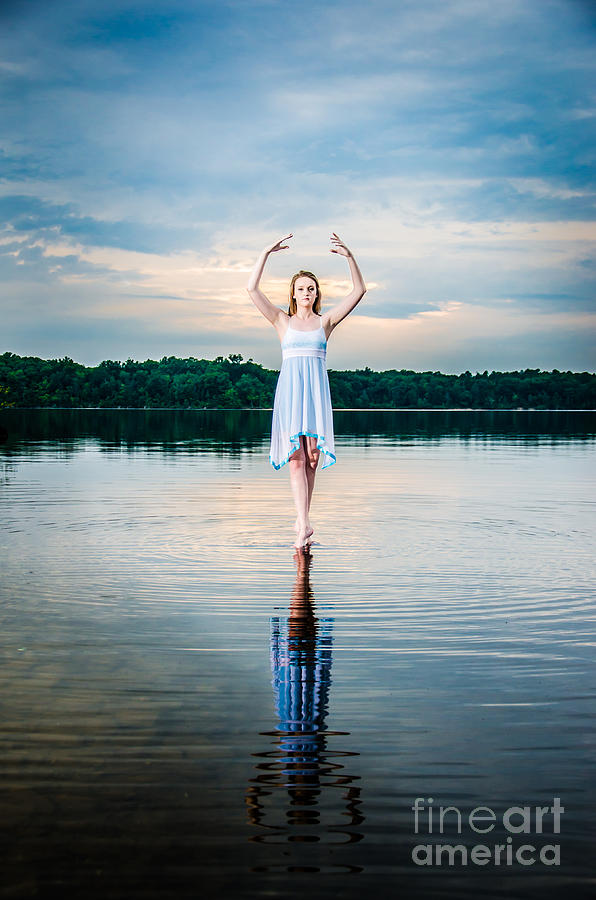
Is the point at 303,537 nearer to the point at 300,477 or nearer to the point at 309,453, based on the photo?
the point at 300,477

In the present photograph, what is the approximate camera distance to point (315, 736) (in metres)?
3.80

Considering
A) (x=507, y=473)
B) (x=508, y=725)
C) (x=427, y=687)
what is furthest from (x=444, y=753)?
(x=507, y=473)

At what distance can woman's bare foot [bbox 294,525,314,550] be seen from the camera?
8861mm

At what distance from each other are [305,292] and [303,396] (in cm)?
108

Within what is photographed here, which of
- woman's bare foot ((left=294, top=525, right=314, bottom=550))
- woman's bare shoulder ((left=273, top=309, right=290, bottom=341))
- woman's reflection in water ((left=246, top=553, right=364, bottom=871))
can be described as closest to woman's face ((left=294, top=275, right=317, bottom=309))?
woman's bare shoulder ((left=273, top=309, right=290, bottom=341))

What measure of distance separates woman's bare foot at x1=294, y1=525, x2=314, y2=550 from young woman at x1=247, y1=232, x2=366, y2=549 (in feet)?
1.38

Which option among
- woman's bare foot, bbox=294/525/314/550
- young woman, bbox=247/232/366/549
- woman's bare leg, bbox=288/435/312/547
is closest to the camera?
woman's bare foot, bbox=294/525/314/550

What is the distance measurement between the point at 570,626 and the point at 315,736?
102 inches

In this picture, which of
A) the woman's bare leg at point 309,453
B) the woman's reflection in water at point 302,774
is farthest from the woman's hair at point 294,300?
the woman's reflection in water at point 302,774

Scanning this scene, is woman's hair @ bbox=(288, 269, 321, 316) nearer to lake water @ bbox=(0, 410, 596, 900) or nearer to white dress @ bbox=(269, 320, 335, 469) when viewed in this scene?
white dress @ bbox=(269, 320, 335, 469)

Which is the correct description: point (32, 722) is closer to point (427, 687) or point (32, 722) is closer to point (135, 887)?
point (135, 887)

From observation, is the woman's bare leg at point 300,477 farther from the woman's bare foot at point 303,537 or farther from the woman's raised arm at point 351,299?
the woman's raised arm at point 351,299

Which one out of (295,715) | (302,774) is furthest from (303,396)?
(302,774)

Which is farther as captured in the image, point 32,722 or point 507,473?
point 507,473
